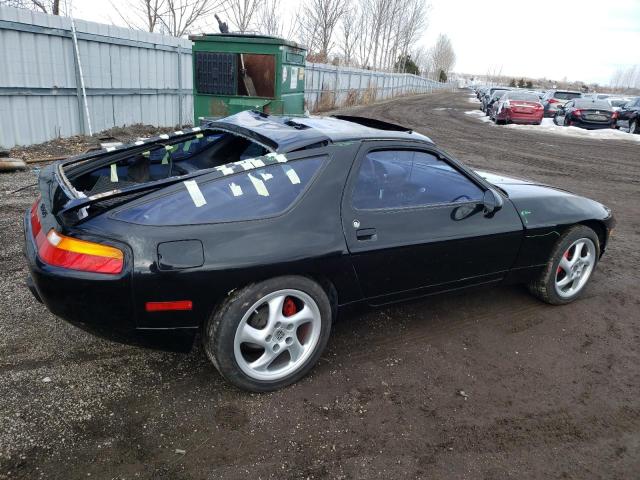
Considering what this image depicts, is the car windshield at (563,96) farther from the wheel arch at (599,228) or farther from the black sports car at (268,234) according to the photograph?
the black sports car at (268,234)

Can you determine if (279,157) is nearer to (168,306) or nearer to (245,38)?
(168,306)

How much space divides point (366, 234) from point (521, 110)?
19933mm

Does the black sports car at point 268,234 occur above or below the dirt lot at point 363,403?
above

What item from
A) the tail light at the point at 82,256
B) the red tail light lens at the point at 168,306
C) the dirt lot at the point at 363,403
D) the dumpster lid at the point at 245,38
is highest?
the dumpster lid at the point at 245,38

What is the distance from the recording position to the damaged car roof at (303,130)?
2.83 meters

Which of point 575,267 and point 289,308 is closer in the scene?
point 289,308

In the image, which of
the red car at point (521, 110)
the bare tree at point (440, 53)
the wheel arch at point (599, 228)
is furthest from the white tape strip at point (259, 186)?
Answer: the bare tree at point (440, 53)

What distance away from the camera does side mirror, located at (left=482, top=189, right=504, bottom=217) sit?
3.27 meters

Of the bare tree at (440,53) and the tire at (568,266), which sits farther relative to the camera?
the bare tree at (440,53)

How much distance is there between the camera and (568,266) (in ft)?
12.5

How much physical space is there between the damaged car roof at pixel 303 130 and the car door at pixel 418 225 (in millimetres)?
139

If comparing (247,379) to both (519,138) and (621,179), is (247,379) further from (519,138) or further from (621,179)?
(519,138)

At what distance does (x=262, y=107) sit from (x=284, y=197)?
6.61 m

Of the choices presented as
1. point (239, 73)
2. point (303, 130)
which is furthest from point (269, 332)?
point (239, 73)
